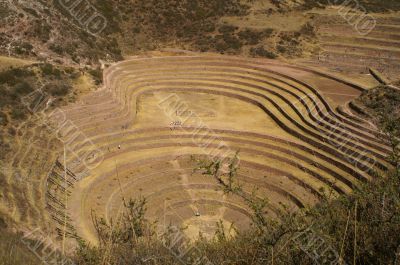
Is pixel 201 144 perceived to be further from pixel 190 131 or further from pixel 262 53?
pixel 262 53

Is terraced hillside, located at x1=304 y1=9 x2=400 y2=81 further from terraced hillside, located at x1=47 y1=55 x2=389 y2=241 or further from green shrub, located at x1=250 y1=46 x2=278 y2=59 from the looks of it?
terraced hillside, located at x1=47 y1=55 x2=389 y2=241

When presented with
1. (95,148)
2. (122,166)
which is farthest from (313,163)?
(95,148)

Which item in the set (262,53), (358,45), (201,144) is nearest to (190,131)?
(201,144)

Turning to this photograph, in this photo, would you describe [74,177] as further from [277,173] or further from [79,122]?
[277,173]

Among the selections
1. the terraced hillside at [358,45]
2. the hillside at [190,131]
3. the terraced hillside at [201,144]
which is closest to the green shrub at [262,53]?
the hillside at [190,131]

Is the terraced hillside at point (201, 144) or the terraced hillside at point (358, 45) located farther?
the terraced hillside at point (358, 45)

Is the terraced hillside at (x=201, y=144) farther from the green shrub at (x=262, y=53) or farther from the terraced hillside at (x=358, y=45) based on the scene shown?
the terraced hillside at (x=358, y=45)
